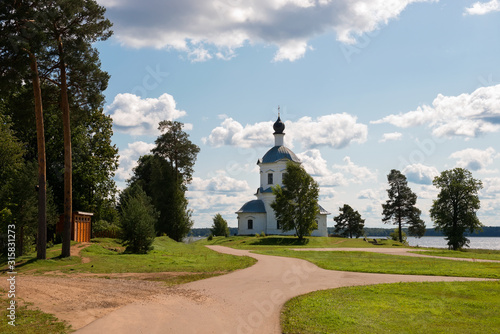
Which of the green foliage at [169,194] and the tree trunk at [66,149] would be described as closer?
the tree trunk at [66,149]

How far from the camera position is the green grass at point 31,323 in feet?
29.8

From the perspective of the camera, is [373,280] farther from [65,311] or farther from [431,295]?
[65,311]

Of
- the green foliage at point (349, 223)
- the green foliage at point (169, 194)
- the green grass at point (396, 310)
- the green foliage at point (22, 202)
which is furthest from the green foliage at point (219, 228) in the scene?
the green grass at point (396, 310)

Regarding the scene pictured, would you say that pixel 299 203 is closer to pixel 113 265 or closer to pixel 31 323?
pixel 113 265

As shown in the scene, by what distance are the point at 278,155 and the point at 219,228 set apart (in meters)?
15.3

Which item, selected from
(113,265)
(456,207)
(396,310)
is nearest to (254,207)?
(456,207)

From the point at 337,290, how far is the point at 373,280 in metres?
3.42

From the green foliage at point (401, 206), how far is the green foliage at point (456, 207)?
2099cm

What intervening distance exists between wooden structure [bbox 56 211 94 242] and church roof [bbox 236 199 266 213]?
121 ft

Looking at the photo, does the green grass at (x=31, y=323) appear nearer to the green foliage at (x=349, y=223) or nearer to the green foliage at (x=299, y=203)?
the green foliage at (x=299, y=203)

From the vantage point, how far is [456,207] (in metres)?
51.7

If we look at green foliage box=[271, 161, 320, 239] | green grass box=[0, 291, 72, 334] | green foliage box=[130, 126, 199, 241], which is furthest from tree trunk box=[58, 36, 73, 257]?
green foliage box=[271, 161, 320, 239]

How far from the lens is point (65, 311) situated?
1059cm

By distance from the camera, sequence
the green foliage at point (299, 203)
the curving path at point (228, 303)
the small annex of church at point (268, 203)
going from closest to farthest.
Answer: the curving path at point (228, 303), the green foliage at point (299, 203), the small annex of church at point (268, 203)
